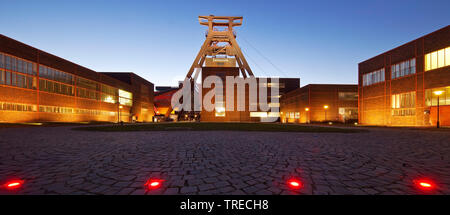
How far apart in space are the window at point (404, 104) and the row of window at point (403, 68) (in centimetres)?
300

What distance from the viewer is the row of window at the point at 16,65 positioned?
2444 centimetres

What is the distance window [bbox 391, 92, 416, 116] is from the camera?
25.3 metres

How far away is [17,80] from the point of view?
26000 millimetres

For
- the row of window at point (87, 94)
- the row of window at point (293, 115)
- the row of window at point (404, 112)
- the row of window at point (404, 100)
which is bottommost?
the row of window at point (293, 115)

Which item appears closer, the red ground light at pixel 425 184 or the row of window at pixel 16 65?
the red ground light at pixel 425 184

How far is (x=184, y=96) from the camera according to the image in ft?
191

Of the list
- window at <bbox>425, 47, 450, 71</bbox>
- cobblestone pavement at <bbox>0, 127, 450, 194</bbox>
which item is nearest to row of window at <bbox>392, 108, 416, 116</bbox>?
window at <bbox>425, 47, 450, 71</bbox>

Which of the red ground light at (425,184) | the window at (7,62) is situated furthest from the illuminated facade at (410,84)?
the window at (7,62)

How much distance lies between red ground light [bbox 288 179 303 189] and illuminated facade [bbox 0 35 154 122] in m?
37.1

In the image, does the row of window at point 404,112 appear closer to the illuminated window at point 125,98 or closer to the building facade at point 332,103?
the building facade at point 332,103

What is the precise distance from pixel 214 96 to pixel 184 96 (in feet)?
46.8
